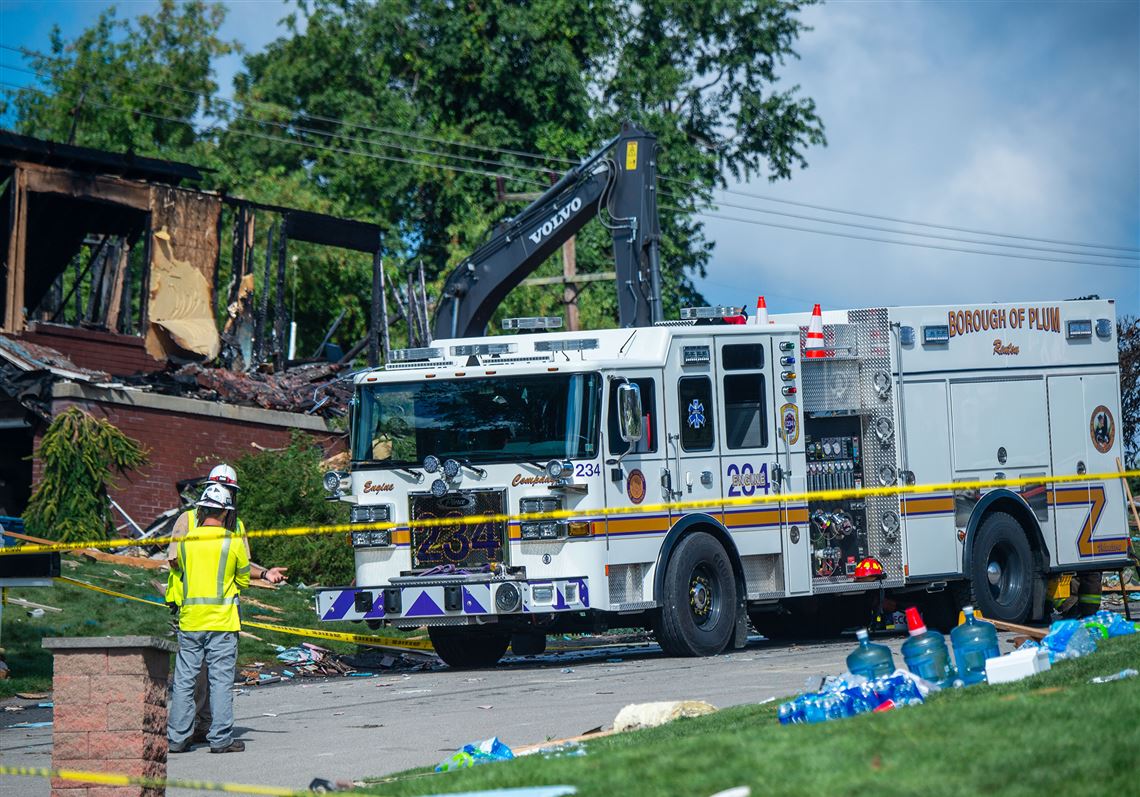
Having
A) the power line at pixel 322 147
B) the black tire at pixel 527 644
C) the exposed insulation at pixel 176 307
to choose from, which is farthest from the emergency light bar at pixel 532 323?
the power line at pixel 322 147

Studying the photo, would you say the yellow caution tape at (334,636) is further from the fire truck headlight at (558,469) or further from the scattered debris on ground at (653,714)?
the scattered debris on ground at (653,714)

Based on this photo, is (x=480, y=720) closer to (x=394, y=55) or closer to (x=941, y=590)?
(x=941, y=590)

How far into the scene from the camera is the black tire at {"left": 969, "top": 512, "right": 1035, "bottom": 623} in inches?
693

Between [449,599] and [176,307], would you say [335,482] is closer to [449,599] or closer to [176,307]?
[449,599]

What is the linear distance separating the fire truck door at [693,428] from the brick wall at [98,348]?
14.2 meters

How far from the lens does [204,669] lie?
11.5m

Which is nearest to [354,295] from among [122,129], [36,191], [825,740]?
[122,129]

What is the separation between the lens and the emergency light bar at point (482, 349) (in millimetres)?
16273

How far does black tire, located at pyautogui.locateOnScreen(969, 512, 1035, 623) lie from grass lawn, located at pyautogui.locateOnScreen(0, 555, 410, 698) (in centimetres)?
678

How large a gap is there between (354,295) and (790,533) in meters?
32.0

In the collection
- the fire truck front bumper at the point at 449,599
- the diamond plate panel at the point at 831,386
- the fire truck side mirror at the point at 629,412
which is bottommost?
the fire truck front bumper at the point at 449,599

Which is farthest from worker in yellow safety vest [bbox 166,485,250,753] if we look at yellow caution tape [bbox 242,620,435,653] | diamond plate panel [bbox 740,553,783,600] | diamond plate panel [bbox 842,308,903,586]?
diamond plate panel [bbox 842,308,903,586]

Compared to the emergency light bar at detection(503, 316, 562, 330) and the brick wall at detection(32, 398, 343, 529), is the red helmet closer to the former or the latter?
the emergency light bar at detection(503, 316, 562, 330)


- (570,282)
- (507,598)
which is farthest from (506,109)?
(507,598)
